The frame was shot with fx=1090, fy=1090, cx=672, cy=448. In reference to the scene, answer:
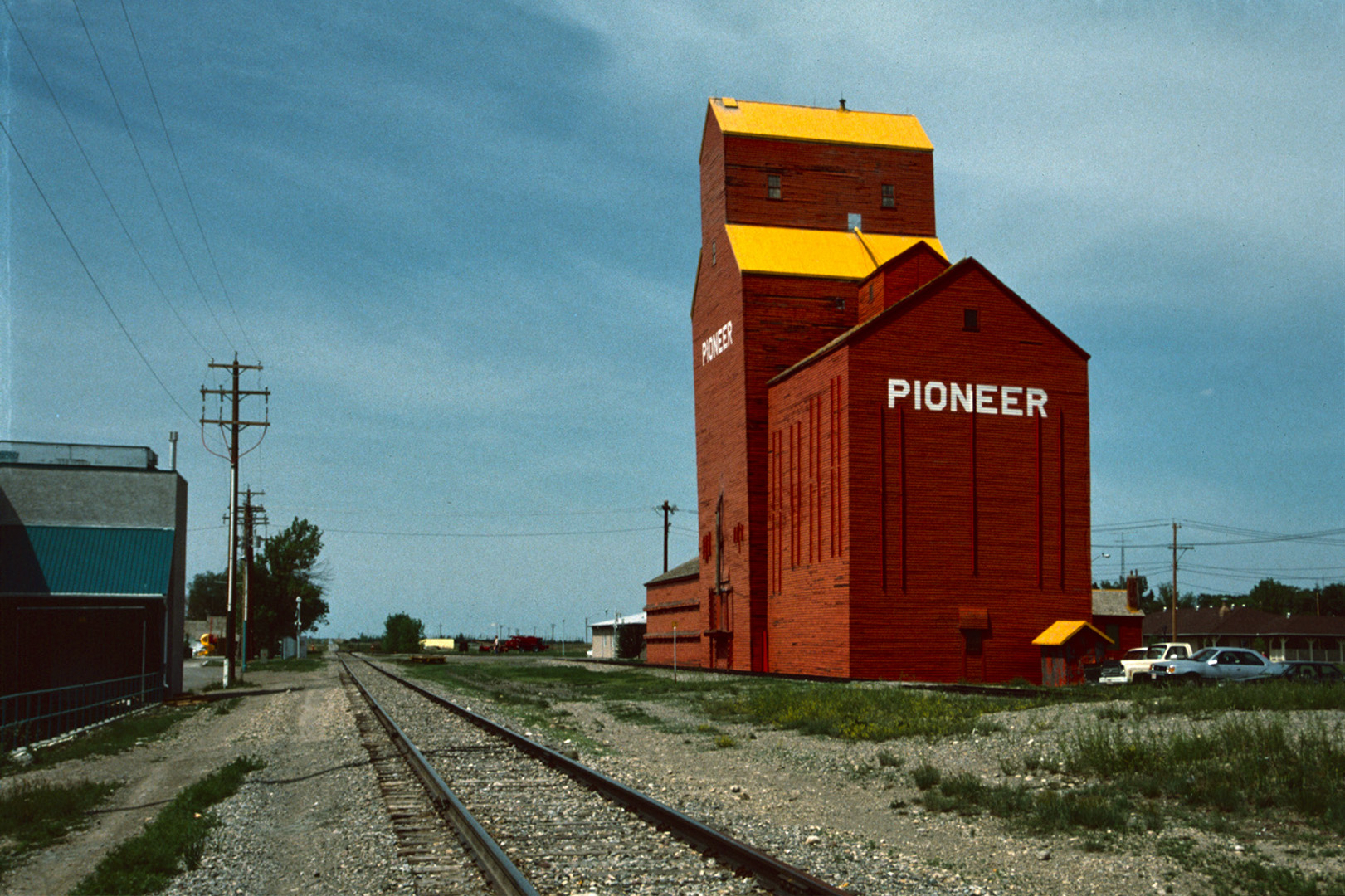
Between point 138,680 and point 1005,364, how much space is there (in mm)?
33574

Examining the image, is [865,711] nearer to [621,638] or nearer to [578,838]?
[578,838]

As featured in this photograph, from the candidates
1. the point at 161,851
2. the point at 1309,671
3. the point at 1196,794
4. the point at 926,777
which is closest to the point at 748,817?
the point at 926,777

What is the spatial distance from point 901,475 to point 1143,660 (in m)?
11.1

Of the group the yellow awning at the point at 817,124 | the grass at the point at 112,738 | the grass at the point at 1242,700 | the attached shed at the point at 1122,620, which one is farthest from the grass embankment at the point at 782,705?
the yellow awning at the point at 817,124

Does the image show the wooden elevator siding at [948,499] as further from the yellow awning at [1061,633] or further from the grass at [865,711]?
the grass at [865,711]

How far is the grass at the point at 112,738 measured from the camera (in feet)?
63.1

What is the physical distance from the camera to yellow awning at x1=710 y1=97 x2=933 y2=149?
56781 mm

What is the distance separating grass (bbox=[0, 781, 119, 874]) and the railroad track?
400 cm

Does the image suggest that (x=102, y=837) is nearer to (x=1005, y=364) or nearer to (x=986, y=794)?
(x=986, y=794)

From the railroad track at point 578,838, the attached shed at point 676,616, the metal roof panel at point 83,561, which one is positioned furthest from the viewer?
the attached shed at point 676,616

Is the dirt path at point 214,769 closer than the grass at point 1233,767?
Yes

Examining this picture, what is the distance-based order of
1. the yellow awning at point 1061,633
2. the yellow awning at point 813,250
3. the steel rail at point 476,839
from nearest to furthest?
the steel rail at point 476,839, the yellow awning at point 1061,633, the yellow awning at point 813,250

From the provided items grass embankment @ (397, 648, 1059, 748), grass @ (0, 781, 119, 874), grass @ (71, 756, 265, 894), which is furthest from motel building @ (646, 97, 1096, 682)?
grass @ (71, 756, 265, 894)

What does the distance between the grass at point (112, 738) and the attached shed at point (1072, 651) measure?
94.0ft
